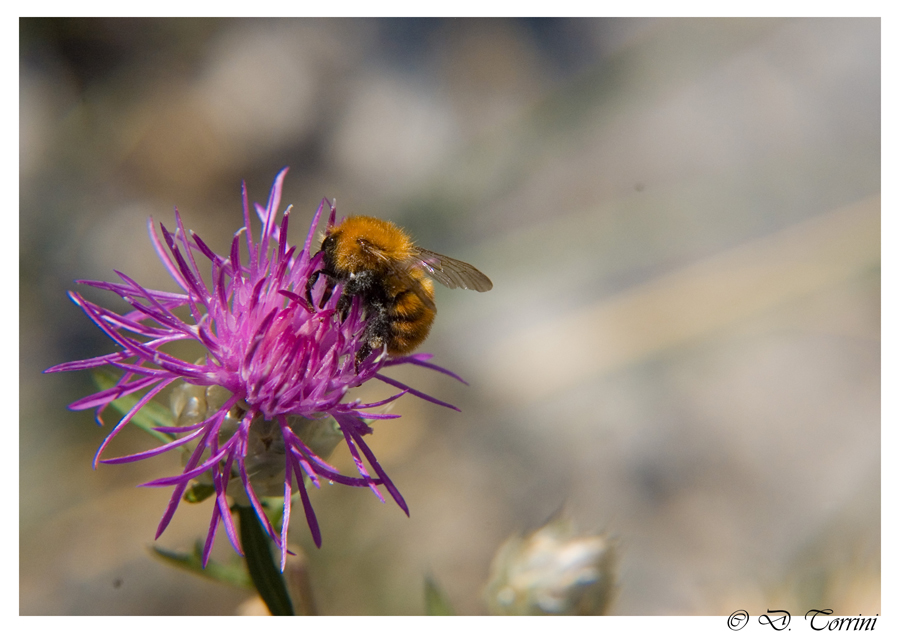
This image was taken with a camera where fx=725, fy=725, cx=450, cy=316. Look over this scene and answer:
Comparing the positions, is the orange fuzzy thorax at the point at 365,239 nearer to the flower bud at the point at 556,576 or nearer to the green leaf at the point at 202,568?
the green leaf at the point at 202,568

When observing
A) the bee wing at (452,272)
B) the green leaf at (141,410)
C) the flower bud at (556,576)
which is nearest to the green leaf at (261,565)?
the green leaf at (141,410)

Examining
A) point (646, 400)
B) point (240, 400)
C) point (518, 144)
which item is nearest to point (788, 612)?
point (646, 400)

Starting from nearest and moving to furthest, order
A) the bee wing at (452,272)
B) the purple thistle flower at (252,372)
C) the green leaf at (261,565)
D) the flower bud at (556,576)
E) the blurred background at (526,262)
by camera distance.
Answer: the purple thistle flower at (252,372), the green leaf at (261,565), the bee wing at (452,272), the flower bud at (556,576), the blurred background at (526,262)

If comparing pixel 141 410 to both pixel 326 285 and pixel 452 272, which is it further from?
pixel 452 272

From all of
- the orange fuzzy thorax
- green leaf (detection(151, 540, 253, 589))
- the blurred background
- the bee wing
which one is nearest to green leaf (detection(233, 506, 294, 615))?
green leaf (detection(151, 540, 253, 589))

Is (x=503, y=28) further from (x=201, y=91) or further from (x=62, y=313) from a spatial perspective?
(x=62, y=313)

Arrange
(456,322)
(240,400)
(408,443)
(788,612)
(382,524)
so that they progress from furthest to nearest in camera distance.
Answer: (456,322) → (408,443) → (382,524) → (788,612) → (240,400)
